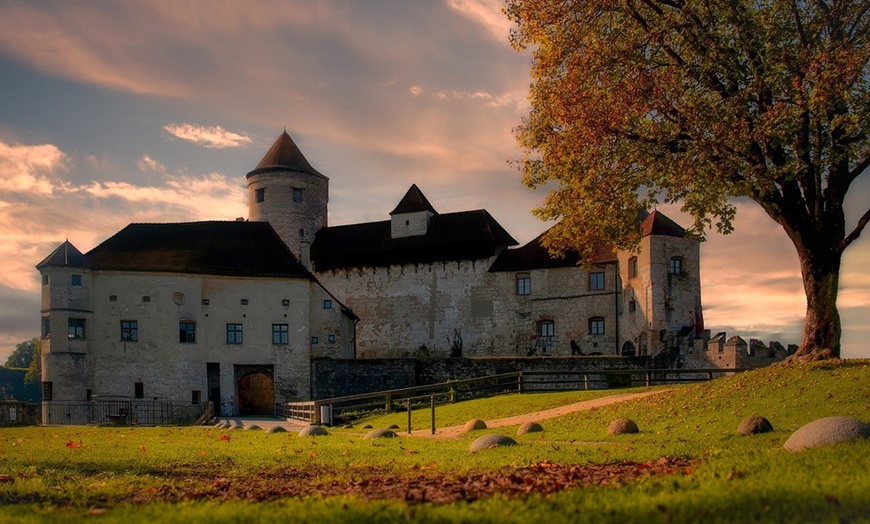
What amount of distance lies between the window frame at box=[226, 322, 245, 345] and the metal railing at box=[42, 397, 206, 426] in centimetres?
514

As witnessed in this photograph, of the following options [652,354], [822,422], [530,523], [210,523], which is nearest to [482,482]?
[530,523]

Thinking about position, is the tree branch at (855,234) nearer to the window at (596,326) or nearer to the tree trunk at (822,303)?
the tree trunk at (822,303)

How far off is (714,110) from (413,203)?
49238mm

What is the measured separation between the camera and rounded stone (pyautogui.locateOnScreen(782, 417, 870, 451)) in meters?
12.7

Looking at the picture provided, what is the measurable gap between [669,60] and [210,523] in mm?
23067

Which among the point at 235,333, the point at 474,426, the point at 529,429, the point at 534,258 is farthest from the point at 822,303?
the point at 534,258

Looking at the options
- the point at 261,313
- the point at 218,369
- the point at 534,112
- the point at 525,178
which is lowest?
the point at 218,369

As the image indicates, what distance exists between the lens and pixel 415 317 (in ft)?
228

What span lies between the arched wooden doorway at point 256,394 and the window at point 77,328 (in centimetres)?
1033

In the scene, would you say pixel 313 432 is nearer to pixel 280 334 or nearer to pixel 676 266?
pixel 280 334

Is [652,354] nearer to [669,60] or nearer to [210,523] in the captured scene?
[669,60]

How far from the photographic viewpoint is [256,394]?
62.5 meters

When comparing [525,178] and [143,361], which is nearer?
[525,178]

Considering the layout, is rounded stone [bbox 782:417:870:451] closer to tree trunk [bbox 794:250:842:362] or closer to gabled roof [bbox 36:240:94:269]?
tree trunk [bbox 794:250:842:362]
